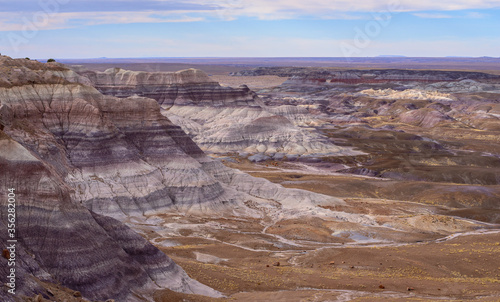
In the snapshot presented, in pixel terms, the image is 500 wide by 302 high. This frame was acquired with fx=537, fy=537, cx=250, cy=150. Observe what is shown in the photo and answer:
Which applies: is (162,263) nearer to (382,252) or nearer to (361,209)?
(382,252)

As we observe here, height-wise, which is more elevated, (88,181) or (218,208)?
(88,181)

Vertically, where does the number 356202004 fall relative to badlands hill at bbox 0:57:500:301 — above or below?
above

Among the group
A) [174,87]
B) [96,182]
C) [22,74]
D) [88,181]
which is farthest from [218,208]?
[174,87]

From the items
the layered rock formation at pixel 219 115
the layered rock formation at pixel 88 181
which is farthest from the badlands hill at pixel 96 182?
the layered rock formation at pixel 219 115

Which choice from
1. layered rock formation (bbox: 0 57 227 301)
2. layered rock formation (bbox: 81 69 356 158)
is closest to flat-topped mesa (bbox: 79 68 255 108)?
layered rock formation (bbox: 81 69 356 158)
